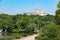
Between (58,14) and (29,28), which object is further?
(29,28)

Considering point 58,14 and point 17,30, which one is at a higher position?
point 58,14

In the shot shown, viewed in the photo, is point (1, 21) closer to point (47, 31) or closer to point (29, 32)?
point (29, 32)

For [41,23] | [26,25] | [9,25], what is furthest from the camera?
[41,23]

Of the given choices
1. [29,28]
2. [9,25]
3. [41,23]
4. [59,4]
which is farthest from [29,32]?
[59,4]

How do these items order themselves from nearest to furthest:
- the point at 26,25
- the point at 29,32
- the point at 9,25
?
the point at 29,32 → the point at 26,25 → the point at 9,25

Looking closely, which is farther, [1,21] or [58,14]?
[1,21]

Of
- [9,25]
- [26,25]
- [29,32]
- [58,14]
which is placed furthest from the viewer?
[9,25]

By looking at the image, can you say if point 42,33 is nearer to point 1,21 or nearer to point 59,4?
point 59,4

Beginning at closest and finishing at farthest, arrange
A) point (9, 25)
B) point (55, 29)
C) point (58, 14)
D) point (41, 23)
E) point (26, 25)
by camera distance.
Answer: point (55, 29)
point (58, 14)
point (26, 25)
point (9, 25)
point (41, 23)

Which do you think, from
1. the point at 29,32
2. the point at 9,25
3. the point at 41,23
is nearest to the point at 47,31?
the point at 29,32
